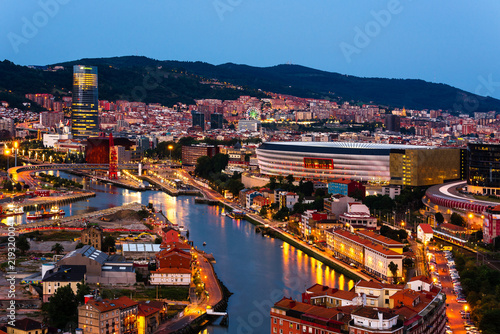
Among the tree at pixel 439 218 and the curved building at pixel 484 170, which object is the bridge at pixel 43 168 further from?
the tree at pixel 439 218

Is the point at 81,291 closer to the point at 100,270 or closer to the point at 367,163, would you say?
the point at 100,270

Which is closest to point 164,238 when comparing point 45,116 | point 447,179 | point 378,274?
point 378,274

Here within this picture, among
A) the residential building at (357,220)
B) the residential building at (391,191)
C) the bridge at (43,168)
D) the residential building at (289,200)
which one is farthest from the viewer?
the bridge at (43,168)

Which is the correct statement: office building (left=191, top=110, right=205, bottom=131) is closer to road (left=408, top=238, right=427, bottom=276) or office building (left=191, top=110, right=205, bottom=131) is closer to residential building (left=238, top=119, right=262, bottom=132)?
residential building (left=238, top=119, right=262, bottom=132)

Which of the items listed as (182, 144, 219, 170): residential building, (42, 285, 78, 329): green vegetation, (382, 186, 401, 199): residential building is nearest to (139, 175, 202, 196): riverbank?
(182, 144, 219, 170): residential building

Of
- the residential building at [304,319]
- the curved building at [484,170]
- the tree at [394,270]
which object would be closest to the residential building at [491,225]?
the tree at [394,270]

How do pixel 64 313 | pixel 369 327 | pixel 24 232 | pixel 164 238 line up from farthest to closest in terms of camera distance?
1. pixel 24 232
2. pixel 164 238
3. pixel 64 313
4. pixel 369 327

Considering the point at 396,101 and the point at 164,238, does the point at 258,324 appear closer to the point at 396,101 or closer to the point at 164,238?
the point at 164,238

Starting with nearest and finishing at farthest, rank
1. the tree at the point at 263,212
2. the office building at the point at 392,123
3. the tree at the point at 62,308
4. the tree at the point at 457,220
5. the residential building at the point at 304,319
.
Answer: the residential building at the point at 304,319 → the tree at the point at 62,308 → the tree at the point at 457,220 → the tree at the point at 263,212 → the office building at the point at 392,123
